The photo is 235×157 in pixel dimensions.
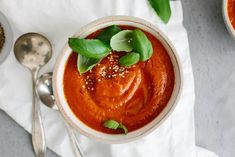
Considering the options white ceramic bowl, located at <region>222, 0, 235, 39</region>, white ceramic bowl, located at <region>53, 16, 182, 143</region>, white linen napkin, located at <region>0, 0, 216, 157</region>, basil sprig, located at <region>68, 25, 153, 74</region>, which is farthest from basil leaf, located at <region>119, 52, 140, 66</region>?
white ceramic bowl, located at <region>222, 0, 235, 39</region>

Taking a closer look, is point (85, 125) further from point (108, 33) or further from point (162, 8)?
point (162, 8)

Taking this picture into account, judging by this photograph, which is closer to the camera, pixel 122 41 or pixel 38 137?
pixel 122 41

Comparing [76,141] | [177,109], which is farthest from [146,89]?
→ [76,141]

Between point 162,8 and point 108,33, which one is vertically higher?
point 162,8

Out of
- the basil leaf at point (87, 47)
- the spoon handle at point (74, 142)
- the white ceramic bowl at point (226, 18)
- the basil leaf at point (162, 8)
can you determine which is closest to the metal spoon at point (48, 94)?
the spoon handle at point (74, 142)

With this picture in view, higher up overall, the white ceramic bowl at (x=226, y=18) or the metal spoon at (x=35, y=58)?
the white ceramic bowl at (x=226, y=18)

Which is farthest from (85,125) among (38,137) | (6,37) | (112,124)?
(6,37)

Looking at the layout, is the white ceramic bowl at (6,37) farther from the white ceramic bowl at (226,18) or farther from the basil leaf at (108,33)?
the white ceramic bowl at (226,18)
